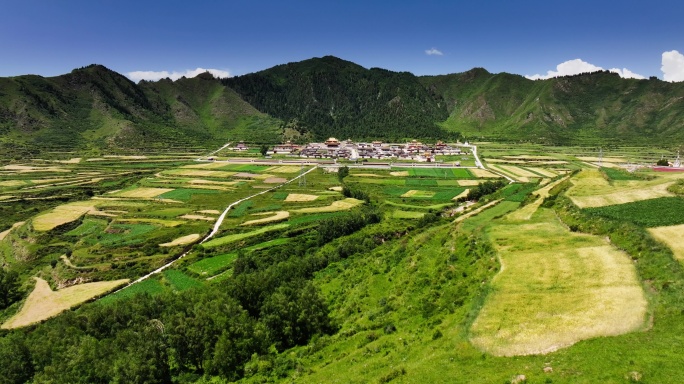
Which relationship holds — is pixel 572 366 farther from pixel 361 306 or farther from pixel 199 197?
pixel 199 197

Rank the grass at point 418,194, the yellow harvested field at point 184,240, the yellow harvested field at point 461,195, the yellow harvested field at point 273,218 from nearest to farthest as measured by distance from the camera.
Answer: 1. the yellow harvested field at point 184,240
2. the yellow harvested field at point 273,218
3. the yellow harvested field at point 461,195
4. the grass at point 418,194

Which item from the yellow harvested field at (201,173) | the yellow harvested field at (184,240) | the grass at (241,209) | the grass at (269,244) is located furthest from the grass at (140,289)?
the yellow harvested field at (201,173)

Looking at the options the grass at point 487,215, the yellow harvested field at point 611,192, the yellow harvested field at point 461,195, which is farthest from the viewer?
the yellow harvested field at point 461,195

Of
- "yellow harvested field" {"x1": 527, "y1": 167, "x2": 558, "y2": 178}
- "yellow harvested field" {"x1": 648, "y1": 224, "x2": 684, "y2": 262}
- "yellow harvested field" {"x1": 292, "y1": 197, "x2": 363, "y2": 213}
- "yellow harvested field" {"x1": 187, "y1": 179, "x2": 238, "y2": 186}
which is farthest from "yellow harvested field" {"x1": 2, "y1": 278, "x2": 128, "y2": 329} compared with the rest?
"yellow harvested field" {"x1": 527, "y1": 167, "x2": 558, "y2": 178}

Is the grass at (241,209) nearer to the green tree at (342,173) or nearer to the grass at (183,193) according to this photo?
the grass at (183,193)

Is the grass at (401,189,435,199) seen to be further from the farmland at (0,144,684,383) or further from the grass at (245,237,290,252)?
the grass at (245,237,290,252)

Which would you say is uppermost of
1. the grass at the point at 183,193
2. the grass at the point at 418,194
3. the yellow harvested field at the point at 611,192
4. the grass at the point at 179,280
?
the yellow harvested field at the point at 611,192
